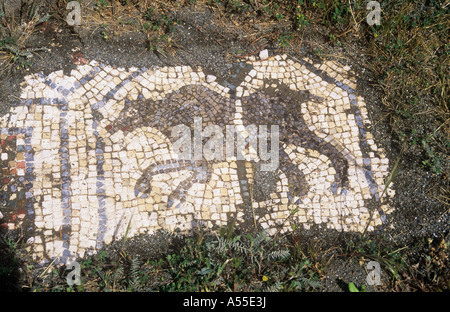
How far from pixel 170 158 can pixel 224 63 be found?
1306 millimetres

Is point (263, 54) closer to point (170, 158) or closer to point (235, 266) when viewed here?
point (170, 158)

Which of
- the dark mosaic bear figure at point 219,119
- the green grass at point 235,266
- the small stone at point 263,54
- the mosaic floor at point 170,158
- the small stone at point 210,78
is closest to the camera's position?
the green grass at point 235,266

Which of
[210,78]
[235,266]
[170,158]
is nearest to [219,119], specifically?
[210,78]

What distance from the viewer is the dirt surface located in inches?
141

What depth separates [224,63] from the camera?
436 centimetres

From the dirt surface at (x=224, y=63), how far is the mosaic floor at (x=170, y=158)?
0.12m

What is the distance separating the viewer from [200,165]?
12.5ft

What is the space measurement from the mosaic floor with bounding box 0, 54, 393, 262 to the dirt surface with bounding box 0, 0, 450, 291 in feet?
0.38

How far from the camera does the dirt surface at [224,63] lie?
11.7 feet

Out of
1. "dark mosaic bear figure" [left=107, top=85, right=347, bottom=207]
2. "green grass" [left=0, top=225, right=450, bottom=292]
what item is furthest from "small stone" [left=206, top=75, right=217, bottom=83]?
"green grass" [left=0, top=225, right=450, bottom=292]

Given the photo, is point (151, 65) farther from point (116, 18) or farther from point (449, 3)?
point (449, 3)


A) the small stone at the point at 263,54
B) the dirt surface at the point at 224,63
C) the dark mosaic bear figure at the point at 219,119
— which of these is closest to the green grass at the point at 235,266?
the dirt surface at the point at 224,63

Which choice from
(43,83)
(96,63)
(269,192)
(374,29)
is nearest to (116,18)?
(96,63)

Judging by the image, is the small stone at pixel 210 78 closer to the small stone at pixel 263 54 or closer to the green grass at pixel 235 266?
the small stone at pixel 263 54
